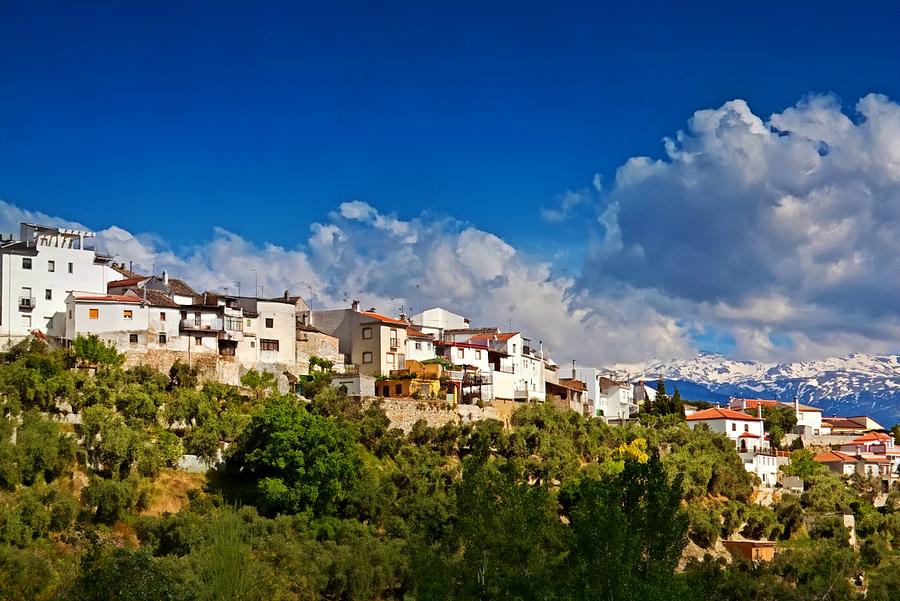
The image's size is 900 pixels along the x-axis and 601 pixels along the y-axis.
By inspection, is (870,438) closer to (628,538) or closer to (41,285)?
(41,285)

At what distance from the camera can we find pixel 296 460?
57.1m

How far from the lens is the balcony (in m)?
67.8

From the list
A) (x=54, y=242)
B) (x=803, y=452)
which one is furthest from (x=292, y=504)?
(x=803, y=452)

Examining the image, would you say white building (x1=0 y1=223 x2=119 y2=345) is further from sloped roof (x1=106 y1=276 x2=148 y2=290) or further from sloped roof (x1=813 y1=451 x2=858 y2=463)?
sloped roof (x1=813 y1=451 x2=858 y2=463)

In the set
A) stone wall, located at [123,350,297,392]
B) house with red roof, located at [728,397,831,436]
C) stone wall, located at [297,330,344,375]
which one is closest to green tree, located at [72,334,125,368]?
stone wall, located at [123,350,297,392]

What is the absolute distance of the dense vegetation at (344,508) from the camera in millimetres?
36375

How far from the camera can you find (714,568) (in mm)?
58938

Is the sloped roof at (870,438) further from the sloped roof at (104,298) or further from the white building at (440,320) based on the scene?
the sloped roof at (104,298)

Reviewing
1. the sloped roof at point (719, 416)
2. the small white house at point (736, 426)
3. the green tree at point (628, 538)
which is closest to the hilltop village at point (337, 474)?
the green tree at point (628, 538)

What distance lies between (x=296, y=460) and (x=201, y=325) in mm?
15473

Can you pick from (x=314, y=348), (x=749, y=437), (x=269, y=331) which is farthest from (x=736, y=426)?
(x=269, y=331)

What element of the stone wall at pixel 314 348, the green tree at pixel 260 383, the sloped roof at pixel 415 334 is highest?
the sloped roof at pixel 415 334

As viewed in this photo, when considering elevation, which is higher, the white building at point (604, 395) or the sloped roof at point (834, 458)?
the white building at point (604, 395)

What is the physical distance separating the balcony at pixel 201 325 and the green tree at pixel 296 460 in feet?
34.1
